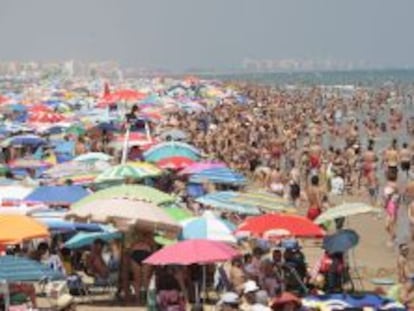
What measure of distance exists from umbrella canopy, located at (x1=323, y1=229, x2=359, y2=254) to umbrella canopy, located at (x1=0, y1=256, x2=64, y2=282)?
352 centimetres

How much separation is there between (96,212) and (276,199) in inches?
117

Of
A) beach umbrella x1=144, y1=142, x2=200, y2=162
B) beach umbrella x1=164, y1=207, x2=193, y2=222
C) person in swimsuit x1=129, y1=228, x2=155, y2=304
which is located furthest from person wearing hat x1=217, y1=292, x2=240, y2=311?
beach umbrella x1=144, y1=142, x2=200, y2=162

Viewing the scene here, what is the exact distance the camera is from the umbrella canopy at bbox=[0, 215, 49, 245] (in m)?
9.59

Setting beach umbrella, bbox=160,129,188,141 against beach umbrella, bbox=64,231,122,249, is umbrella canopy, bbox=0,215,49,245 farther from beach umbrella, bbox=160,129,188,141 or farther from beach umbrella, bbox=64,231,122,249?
beach umbrella, bbox=160,129,188,141

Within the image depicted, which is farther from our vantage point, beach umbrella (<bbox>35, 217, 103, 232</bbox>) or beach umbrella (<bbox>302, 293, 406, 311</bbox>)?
beach umbrella (<bbox>35, 217, 103, 232</bbox>)

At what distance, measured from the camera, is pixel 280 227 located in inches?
414

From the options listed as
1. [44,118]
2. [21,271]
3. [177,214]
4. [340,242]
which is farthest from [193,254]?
[44,118]

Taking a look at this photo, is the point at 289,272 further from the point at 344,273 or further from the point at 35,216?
the point at 35,216

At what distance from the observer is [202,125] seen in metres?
40.2

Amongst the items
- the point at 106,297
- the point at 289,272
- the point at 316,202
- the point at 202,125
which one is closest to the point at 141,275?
the point at 106,297

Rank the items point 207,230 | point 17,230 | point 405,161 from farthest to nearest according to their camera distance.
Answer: point 405,161 < point 207,230 < point 17,230

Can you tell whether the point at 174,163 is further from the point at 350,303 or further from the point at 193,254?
the point at 350,303

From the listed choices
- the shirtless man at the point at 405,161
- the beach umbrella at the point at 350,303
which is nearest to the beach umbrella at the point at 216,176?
the beach umbrella at the point at 350,303

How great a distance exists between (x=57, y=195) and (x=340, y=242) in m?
4.31
